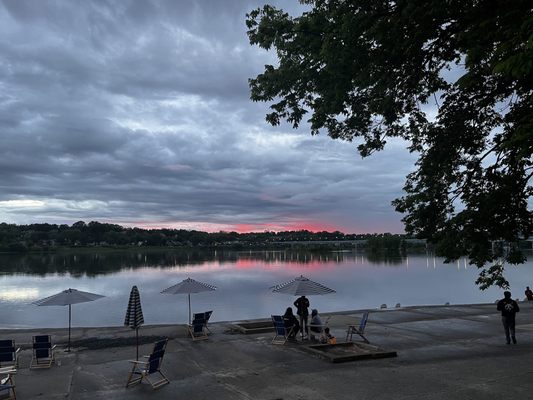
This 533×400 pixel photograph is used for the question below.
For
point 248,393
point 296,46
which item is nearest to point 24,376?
point 248,393

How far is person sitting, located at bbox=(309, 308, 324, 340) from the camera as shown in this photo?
15.3 meters

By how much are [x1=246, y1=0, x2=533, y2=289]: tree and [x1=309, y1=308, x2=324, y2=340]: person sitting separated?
194 inches

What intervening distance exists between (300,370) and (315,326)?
4005 millimetres

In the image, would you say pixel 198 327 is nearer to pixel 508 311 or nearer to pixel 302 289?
pixel 302 289

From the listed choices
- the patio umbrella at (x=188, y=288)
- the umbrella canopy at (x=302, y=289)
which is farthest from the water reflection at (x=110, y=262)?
the umbrella canopy at (x=302, y=289)

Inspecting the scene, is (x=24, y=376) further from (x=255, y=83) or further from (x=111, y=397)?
(x=255, y=83)

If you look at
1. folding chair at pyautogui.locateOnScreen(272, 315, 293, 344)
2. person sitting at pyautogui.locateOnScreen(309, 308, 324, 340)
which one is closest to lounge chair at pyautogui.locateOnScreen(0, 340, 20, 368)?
folding chair at pyautogui.locateOnScreen(272, 315, 293, 344)

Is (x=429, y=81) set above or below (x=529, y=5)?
above

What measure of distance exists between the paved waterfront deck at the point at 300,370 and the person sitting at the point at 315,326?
1386 mm

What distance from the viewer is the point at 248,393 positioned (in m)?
9.53

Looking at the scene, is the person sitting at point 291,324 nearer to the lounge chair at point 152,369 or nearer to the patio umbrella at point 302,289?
the patio umbrella at point 302,289

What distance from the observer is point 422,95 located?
1278 cm

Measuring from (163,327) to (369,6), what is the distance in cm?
1411

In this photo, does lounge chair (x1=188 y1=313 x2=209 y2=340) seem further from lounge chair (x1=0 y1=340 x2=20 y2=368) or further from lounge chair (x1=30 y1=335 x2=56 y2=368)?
lounge chair (x1=0 y1=340 x2=20 y2=368)
